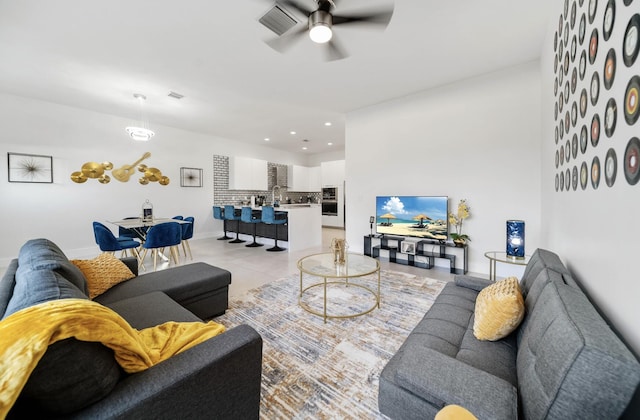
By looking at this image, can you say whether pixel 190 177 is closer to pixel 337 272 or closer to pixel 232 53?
pixel 232 53

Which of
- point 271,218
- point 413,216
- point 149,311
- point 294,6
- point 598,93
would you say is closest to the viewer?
point 598,93

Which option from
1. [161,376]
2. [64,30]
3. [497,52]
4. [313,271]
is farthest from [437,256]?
[64,30]

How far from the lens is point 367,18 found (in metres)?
2.09

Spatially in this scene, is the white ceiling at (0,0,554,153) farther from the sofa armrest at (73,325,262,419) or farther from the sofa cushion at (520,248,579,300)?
the sofa armrest at (73,325,262,419)

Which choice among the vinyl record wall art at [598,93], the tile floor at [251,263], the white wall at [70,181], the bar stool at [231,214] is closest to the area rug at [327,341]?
the tile floor at [251,263]

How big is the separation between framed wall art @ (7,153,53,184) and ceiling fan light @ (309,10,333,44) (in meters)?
5.84

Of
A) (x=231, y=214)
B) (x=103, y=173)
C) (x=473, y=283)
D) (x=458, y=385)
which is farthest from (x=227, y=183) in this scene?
(x=458, y=385)

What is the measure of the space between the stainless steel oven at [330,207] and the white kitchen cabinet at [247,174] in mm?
2407

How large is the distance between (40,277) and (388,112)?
4911 millimetres

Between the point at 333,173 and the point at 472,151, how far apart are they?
5535 millimetres

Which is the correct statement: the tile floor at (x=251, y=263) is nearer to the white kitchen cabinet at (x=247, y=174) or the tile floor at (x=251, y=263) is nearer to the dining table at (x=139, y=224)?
the dining table at (x=139, y=224)

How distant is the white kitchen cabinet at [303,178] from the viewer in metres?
9.51

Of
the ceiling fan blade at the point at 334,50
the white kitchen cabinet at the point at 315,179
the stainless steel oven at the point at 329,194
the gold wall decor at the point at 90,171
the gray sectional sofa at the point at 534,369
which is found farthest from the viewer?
the white kitchen cabinet at the point at 315,179

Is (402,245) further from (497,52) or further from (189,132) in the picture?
(189,132)
